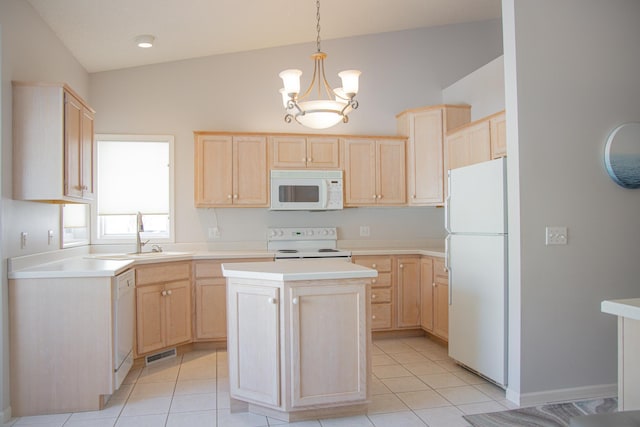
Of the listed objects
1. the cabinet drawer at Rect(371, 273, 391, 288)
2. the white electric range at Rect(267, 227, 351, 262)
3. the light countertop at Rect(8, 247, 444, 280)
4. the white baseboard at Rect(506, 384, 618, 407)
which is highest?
the white electric range at Rect(267, 227, 351, 262)

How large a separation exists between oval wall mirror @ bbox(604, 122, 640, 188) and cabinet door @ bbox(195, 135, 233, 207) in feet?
10.4

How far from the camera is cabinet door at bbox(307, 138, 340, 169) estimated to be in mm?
4648

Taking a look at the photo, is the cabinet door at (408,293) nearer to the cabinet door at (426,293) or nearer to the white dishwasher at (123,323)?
the cabinet door at (426,293)

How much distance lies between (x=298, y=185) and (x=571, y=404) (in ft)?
9.51

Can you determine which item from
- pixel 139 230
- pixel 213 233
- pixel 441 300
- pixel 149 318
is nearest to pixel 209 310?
pixel 149 318

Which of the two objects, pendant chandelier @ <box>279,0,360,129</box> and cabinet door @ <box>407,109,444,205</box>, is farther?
cabinet door @ <box>407,109,444,205</box>

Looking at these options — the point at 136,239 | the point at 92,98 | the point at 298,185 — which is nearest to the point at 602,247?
the point at 298,185

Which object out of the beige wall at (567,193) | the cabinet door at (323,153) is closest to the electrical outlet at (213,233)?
the cabinet door at (323,153)

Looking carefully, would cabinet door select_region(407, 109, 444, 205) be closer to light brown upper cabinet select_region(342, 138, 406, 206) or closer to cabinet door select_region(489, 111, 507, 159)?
light brown upper cabinet select_region(342, 138, 406, 206)

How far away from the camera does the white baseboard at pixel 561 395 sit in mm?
2889

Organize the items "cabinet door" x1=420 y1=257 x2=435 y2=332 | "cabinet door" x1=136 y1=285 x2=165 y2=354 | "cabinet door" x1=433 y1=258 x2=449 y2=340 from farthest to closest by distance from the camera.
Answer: "cabinet door" x1=420 y1=257 x2=435 y2=332 → "cabinet door" x1=433 y1=258 x2=449 y2=340 → "cabinet door" x1=136 y1=285 x2=165 y2=354

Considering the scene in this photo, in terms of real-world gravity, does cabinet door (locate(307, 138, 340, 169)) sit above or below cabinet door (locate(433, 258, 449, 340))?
above

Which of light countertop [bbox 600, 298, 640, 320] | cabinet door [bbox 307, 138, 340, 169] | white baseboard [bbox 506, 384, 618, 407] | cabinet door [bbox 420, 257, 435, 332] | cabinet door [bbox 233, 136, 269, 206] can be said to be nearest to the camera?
light countertop [bbox 600, 298, 640, 320]

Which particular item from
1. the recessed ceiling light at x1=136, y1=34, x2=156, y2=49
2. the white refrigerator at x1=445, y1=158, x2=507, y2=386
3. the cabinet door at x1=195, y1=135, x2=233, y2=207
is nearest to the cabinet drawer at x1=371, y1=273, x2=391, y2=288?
the white refrigerator at x1=445, y1=158, x2=507, y2=386
